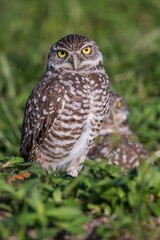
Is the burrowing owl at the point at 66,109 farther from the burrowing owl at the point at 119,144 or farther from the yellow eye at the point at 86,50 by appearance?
the burrowing owl at the point at 119,144

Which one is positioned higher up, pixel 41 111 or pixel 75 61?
pixel 75 61

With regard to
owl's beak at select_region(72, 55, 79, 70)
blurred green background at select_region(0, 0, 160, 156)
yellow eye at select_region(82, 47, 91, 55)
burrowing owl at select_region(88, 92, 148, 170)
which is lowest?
burrowing owl at select_region(88, 92, 148, 170)

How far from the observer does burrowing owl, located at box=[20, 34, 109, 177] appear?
6.36 m

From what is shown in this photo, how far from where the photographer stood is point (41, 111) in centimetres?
650

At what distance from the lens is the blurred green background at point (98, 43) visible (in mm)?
8633

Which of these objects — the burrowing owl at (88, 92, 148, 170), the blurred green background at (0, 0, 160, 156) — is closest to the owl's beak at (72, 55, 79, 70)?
the burrowing owl at (88, 92, 148, 170)

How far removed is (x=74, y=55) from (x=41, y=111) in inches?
21.4

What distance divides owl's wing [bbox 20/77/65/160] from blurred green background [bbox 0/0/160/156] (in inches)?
58.9

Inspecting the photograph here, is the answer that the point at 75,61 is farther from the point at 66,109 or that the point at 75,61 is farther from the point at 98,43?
the point at 98,43

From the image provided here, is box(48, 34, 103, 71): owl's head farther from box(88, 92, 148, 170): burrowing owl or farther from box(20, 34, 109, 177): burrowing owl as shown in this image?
box(88, 92, 148, 170): burrowing owl

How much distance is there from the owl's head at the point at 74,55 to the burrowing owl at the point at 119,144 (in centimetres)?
70

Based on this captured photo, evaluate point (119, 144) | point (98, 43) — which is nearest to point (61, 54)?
point (119, 144)

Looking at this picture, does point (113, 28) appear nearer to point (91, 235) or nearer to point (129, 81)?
point (129, 81)

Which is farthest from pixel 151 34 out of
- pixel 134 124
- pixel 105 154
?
pixel 105 154
